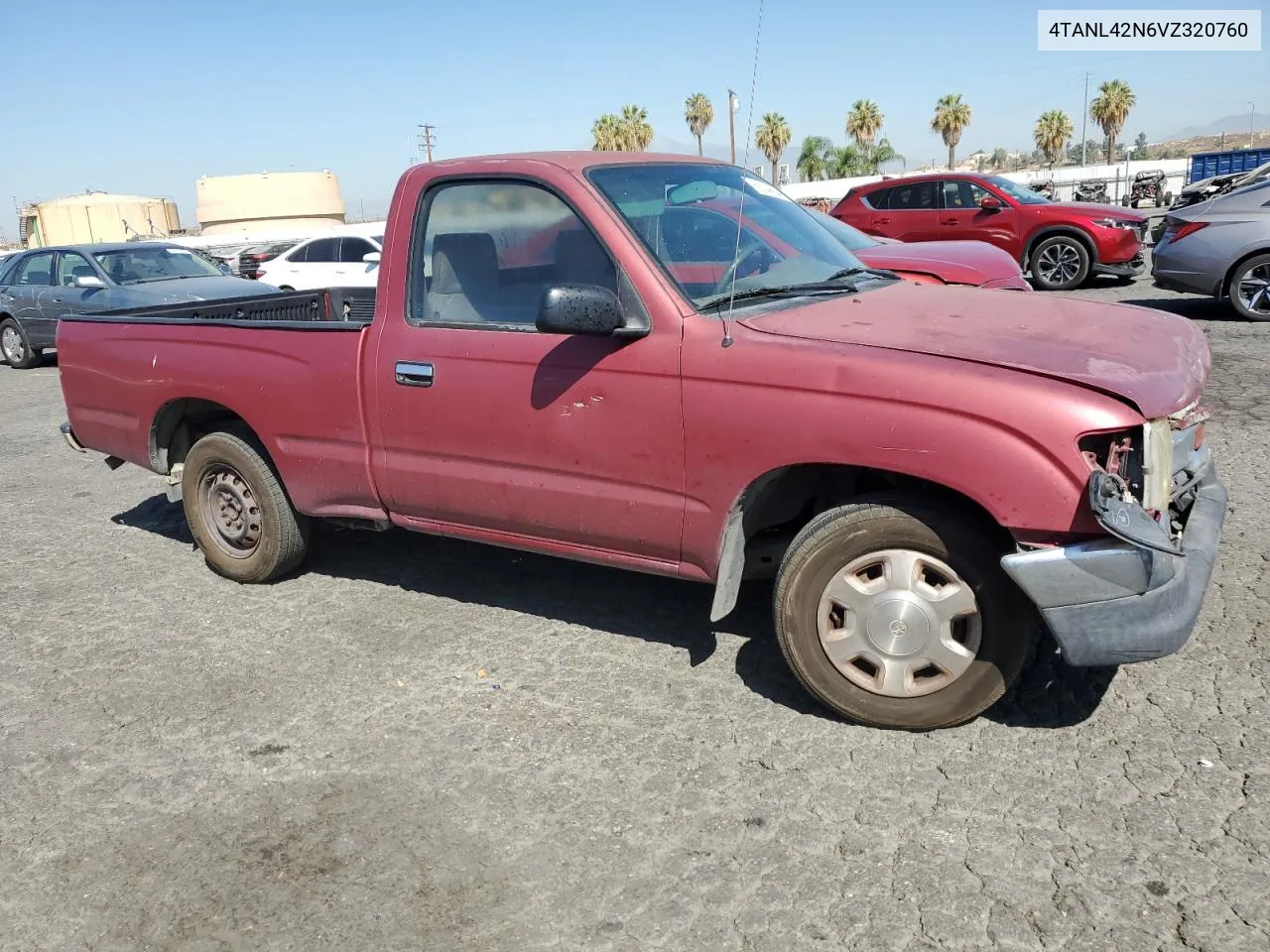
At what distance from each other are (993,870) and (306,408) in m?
3.22

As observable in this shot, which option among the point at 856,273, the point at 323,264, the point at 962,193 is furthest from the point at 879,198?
the point at 856,273

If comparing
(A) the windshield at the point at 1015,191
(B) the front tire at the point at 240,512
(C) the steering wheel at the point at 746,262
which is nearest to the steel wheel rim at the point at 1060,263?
(A) the windshield at the point at 1015,191

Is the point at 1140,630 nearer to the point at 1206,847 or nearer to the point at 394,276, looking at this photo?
the point at 1206,847

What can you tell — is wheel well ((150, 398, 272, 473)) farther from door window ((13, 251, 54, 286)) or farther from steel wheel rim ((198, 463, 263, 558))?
door window ((13, 251, 54, 286))

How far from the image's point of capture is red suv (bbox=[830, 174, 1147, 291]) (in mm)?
14148

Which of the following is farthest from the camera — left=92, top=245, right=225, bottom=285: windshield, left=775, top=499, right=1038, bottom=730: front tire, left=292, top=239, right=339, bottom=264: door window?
left=292, top=239, right=339, bottom=264: door window

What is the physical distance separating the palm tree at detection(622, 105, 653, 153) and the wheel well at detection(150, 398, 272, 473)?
5940cm

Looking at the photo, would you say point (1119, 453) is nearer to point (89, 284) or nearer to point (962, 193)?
point (89, 284)

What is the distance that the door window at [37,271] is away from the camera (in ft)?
46.1

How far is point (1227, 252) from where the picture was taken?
34.4 ft

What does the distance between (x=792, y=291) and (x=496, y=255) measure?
1146 millimetres

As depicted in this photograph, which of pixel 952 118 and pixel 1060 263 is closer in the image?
pixel 1060 263

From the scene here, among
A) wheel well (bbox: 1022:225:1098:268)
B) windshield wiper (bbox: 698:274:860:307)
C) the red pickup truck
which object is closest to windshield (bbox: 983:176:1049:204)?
wheel well (bbox: 1022:225:1098:268)

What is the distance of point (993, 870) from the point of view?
274cm
